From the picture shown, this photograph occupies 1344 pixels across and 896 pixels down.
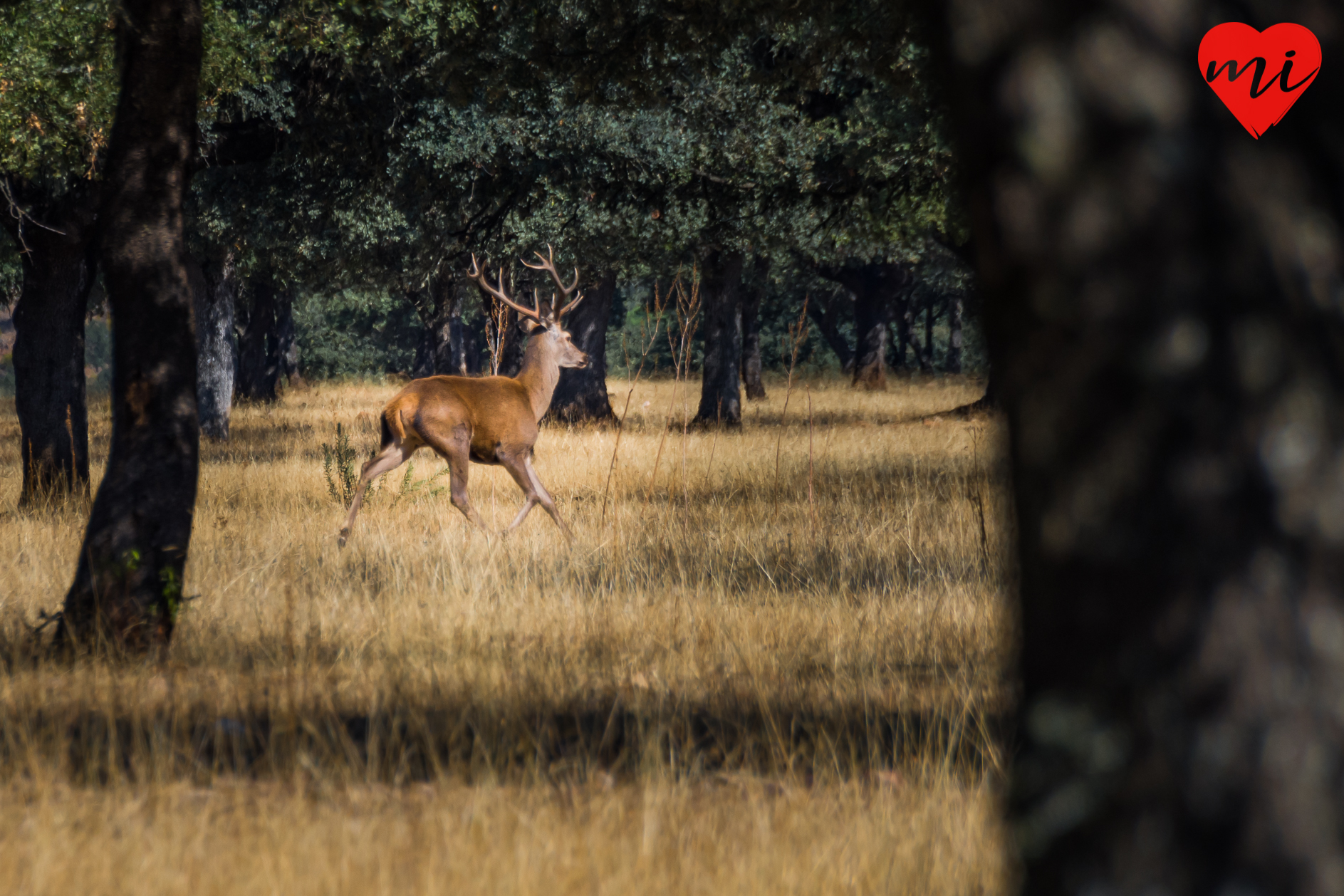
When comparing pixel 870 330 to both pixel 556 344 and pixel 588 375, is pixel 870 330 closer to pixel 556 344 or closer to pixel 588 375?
pixel 588 375

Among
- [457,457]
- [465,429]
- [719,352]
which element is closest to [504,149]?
[465,429]

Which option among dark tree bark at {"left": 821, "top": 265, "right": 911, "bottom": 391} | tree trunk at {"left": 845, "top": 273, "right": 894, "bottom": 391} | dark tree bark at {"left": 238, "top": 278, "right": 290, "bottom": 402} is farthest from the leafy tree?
dark tree bark at {"left": 821, "top": 265, "right": 911, "bottom": 391}

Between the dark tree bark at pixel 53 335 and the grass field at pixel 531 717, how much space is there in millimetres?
3029

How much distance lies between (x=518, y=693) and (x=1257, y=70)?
3366 millimetres

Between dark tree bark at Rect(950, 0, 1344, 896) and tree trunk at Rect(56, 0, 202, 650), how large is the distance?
433cm

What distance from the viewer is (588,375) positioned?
24.5m

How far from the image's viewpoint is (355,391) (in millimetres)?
43844

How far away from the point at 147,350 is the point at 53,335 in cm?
745

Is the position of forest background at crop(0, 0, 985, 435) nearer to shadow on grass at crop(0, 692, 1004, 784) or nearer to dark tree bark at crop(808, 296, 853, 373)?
shadow on grass at crop(0, 692, 1004, 784)

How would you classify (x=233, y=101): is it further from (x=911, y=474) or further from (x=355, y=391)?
(x=355, y=391)

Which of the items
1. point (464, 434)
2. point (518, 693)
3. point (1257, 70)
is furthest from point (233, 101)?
point (1257, 70)

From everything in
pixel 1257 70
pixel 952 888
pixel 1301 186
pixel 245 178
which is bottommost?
pixel 952 888

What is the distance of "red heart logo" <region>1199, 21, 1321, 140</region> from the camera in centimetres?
130

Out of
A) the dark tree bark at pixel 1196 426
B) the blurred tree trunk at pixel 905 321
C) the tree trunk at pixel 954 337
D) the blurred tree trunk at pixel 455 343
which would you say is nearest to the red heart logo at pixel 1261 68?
the dark tree bark at pixel 1196 426
